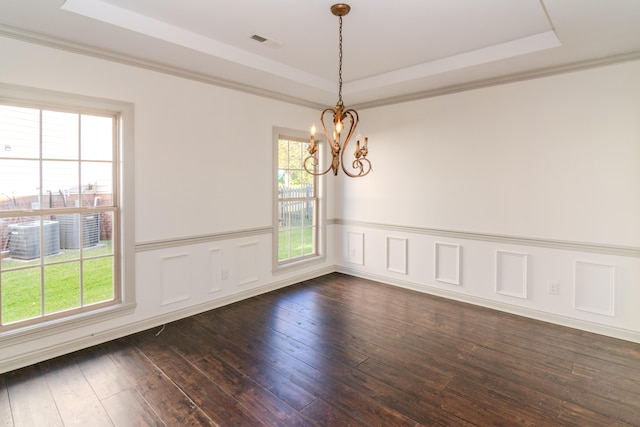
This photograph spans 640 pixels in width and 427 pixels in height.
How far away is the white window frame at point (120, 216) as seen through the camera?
2840 mm

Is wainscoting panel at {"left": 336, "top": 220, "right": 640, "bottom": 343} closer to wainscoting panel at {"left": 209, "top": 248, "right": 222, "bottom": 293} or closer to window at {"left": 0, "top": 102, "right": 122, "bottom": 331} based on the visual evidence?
wainscoting panel at {"left": 209, "top": 248, "right": 222, "bottom": 293}

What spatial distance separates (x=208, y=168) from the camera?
3850 mm

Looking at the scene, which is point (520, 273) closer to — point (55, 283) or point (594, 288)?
point (594, 288)

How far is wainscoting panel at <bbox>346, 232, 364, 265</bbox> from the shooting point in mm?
5236

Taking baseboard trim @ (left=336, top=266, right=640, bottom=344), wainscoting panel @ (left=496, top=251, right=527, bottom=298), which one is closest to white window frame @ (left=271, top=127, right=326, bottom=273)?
baseboard trim @ (left=336, top=266, right=640, bottom=344)

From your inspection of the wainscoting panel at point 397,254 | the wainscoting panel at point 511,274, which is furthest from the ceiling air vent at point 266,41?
the wainscoting panel at point 511,274

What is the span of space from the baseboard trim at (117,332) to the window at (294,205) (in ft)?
1.83

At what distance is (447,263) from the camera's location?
436 centimetres

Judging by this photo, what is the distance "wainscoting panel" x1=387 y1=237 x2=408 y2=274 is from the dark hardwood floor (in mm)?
1085

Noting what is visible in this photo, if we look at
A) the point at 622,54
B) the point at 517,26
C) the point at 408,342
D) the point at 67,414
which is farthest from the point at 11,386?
the point at 622,54

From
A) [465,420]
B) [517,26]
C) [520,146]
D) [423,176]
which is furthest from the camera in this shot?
[423,176]

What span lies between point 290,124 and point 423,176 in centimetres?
191

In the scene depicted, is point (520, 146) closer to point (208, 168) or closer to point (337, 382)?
point (337, 382)

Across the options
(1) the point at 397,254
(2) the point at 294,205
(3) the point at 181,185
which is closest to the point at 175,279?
(3) the point at 181,185
